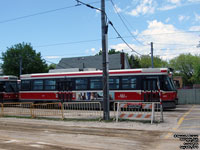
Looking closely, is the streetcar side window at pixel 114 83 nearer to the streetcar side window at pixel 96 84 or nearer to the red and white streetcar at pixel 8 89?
the streetcar side window at pixel 96 84

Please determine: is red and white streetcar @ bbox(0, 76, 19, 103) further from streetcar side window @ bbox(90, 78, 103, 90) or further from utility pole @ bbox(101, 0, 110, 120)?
utility pole @ bbox(101, 0, 110, 120)

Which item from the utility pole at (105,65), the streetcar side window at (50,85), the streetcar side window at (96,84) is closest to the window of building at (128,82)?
the streetcar side window at (96,84)

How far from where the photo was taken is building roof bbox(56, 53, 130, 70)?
44.0 m

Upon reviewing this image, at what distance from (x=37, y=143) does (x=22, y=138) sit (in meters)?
1.29

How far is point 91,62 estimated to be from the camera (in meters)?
46.3

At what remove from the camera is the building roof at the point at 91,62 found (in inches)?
1732

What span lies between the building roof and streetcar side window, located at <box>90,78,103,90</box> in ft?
76.5

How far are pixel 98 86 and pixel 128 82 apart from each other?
101 inches

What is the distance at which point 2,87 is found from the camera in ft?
83.1

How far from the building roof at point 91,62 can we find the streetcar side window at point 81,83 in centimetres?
2279

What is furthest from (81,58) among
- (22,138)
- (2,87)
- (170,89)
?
(22,138)

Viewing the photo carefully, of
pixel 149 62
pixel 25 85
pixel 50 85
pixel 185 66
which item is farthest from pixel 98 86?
pixel 149 62

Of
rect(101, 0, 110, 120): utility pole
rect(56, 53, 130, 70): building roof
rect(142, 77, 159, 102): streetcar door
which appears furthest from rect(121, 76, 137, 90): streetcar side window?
rect(56, 53, 130, 70): building roof

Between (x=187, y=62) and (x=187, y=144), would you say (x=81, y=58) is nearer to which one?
(x=187, y=62)
